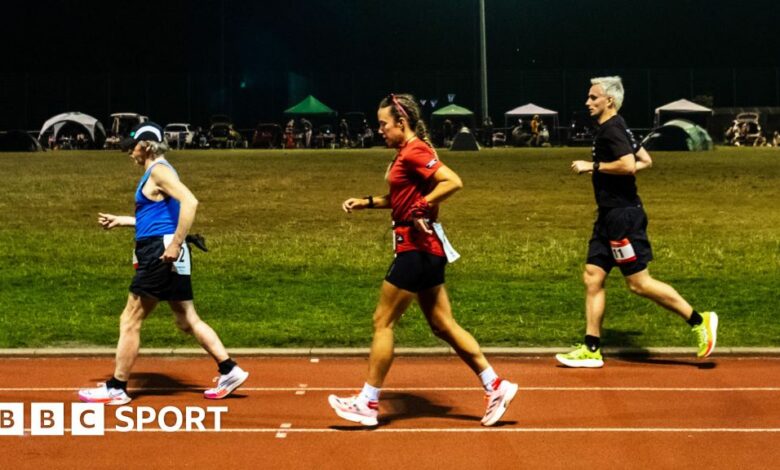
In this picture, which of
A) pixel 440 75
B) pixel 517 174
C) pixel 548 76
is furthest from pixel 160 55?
pixel 517 174

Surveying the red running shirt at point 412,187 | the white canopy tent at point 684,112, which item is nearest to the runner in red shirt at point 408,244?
the red running shirt at point 412,187

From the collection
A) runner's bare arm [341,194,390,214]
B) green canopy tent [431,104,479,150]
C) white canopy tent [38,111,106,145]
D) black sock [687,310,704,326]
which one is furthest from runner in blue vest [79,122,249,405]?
white canopy tent [38,111,106,145]

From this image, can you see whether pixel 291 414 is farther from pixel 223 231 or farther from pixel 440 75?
pixel 440 75

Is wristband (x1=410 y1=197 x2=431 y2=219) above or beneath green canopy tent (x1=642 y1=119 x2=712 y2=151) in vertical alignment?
above

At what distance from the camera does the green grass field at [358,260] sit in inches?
477

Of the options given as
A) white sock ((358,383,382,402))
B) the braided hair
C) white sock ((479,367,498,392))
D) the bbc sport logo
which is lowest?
the bbc sport logo

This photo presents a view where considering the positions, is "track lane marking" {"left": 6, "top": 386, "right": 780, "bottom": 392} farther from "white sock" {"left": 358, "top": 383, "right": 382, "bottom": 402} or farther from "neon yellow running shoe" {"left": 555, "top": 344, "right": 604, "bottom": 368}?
"white sock" {"left": 358, "top": 383, "right": 382, "bottom": 402}

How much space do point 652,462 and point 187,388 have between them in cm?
352

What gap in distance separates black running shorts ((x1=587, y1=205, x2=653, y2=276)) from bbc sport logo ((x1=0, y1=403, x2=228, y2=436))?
123 inches

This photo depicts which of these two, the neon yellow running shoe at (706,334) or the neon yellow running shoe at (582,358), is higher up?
the neon yellow running shoe at (706,334)

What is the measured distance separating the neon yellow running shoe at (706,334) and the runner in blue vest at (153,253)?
12.1 ft

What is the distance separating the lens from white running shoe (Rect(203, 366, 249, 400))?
350 inches

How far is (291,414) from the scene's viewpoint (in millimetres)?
8516

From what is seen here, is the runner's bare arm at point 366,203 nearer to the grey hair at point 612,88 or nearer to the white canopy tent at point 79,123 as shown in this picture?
the grey hair at point 612,88
